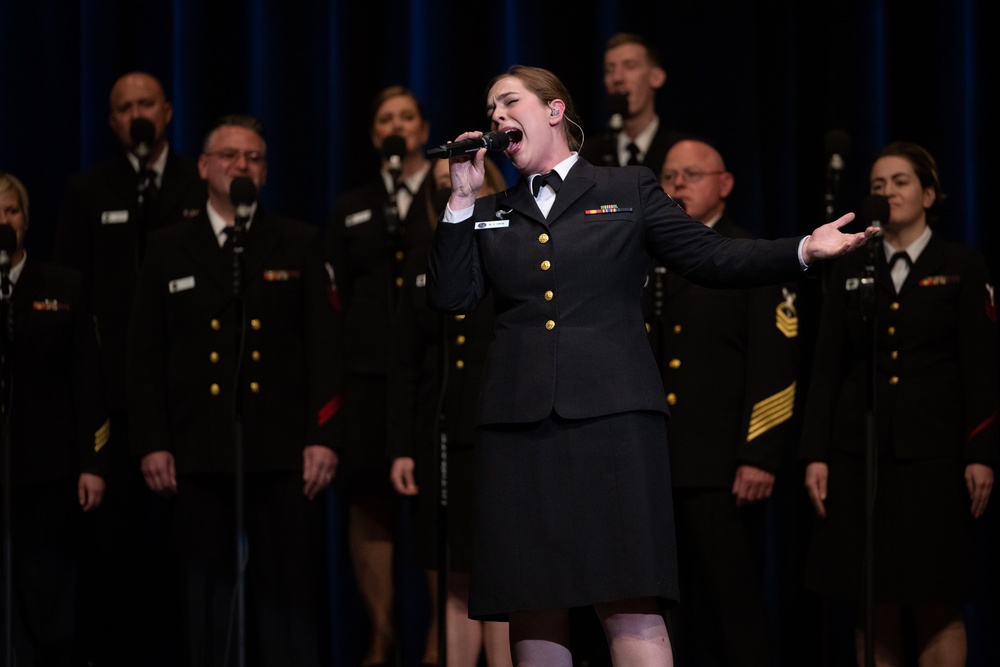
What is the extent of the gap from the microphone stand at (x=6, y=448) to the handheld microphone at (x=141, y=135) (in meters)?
0.62

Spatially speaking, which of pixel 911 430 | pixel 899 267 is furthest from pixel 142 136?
pixel 911 430

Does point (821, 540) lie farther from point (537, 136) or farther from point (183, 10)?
point (183, 10)

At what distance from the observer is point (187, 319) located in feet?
13.3

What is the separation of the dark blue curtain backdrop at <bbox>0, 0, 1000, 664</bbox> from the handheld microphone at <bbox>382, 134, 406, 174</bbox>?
1.37 m

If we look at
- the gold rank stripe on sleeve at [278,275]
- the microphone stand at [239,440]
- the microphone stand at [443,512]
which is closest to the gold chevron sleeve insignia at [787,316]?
the microphone stand at [443,512]

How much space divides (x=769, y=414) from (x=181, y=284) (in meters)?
1.72

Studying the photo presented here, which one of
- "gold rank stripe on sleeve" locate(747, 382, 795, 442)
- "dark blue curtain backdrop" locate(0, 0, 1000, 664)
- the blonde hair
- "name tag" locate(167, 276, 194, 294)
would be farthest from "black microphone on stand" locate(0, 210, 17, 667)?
"gold rank stripe on sleeve" locate(747, 382, 795, 442)

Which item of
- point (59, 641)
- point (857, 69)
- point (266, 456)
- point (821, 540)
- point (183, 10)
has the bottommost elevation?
point (59, 641)

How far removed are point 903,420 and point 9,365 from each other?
2558 millimetres

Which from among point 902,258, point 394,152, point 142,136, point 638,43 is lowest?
point 902,258

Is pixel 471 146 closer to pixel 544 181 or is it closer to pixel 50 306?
pixel 544 181

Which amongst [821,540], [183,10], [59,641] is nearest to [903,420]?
[821,540]

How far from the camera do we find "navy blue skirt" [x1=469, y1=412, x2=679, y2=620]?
8.64ft

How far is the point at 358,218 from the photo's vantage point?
4926 millimetres
